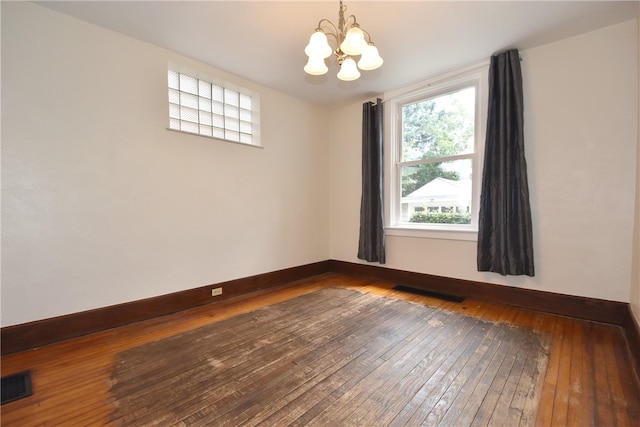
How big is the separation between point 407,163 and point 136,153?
326 cm

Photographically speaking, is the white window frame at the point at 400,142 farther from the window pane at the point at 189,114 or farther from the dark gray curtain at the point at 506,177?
the window pane at the point at 189,114

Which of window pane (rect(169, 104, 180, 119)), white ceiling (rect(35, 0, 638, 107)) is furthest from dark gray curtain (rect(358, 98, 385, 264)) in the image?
window pane (rect(169, 104, 180, 119))

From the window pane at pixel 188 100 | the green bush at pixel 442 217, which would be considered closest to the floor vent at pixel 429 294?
the green bush at pixel 442 217

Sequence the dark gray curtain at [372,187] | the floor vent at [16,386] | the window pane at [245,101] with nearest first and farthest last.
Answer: the floor vent at [16,386] < the window pane at [245,101] < the dark gray curtain at [372,187]

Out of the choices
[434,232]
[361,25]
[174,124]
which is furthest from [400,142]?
[174,124]

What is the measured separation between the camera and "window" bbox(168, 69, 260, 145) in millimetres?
2879

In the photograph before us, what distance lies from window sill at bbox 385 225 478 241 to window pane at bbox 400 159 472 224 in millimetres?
164

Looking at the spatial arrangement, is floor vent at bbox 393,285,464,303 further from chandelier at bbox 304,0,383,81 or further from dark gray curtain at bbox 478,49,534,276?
chandelier at bbox 304,0,383,81

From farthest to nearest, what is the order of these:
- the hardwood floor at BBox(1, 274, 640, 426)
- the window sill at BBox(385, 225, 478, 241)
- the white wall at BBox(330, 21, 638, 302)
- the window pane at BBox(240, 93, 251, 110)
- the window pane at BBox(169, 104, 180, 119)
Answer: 1. the window pane at BBox(240, 93, 251, 110)
2. the window sill at BBox(385, 225, 478, 241)
3. the window pane at BBox(169, 104, 180, 119)
4. the white wall at BBox(330, 21, 638, 302)
5. the hardwood floor at BBox(1, 274, 640, 426)

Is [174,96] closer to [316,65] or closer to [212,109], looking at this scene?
[212,109]

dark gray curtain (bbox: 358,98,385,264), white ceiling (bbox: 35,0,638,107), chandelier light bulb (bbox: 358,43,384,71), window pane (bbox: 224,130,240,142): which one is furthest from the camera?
dark gray curtain (bbox: 358,98,385,264)

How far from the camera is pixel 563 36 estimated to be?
2.55 meters

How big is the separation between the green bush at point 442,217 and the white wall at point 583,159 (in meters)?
0.70

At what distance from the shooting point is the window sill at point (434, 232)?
3.16 metres
